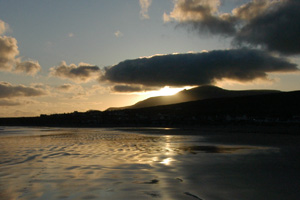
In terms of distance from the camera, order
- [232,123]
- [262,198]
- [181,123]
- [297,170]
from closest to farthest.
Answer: [262,198] < [297,170] < [232,123] < [181,123]

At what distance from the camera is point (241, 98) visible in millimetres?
127812

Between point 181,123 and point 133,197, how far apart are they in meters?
77.0

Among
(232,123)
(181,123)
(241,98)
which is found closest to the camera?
(232,123)

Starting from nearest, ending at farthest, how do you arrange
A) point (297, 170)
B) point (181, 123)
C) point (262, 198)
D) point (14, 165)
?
point (262, 198) < point (297, 170) < point (14, 165) < point (181, 123)

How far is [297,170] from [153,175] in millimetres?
6387

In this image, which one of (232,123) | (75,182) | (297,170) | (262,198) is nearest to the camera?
(262,198)

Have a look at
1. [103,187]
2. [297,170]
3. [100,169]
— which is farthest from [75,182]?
[297,170]

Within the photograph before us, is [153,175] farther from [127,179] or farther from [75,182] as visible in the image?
[75,182]

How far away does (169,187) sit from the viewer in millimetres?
9227

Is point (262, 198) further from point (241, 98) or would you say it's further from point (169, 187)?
point (241, 98)

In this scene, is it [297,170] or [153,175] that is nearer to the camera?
[153,175]

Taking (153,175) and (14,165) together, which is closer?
(153,175)

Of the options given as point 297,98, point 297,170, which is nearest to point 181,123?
point 297,98

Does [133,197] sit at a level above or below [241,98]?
below
